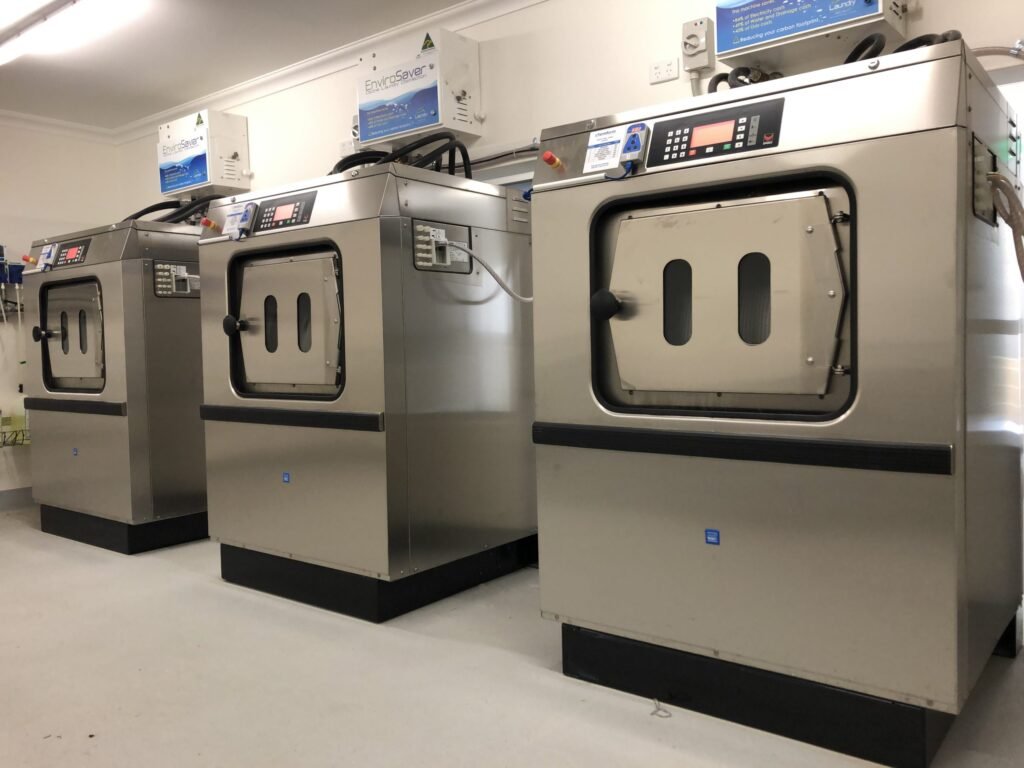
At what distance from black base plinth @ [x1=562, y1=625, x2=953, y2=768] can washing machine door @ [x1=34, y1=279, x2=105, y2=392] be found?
3.07 metres

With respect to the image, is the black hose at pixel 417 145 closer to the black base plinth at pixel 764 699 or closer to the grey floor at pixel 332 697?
the grey floor at pixel 332 697

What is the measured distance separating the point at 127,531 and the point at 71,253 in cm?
152

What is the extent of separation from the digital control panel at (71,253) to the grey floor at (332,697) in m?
1.82

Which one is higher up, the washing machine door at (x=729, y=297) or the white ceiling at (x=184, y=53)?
the white ceiling at (x=184, y=53)

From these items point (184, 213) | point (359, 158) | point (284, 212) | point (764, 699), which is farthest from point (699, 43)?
point (184, 213)

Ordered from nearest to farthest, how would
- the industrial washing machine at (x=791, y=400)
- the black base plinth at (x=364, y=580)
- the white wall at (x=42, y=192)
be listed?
1. the industrial washing machine at (x=791, y=400)
2. the black base plinth at (x=364, y=580)
3. the white wall at (x=42, y=192)

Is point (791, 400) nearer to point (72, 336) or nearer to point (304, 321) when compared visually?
point (304, 321)

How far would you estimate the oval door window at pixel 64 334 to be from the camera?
4277 mm

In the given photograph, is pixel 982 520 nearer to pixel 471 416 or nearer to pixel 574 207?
pixel 574 207

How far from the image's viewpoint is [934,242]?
1624 millimetres

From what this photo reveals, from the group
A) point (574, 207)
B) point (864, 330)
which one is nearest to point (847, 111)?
point (864, 330)

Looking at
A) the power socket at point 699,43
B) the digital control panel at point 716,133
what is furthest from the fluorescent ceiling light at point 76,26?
the digital control panel at point 716,133

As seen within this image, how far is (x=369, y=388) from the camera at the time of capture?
2.74m

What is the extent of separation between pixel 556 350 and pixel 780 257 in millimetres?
673
